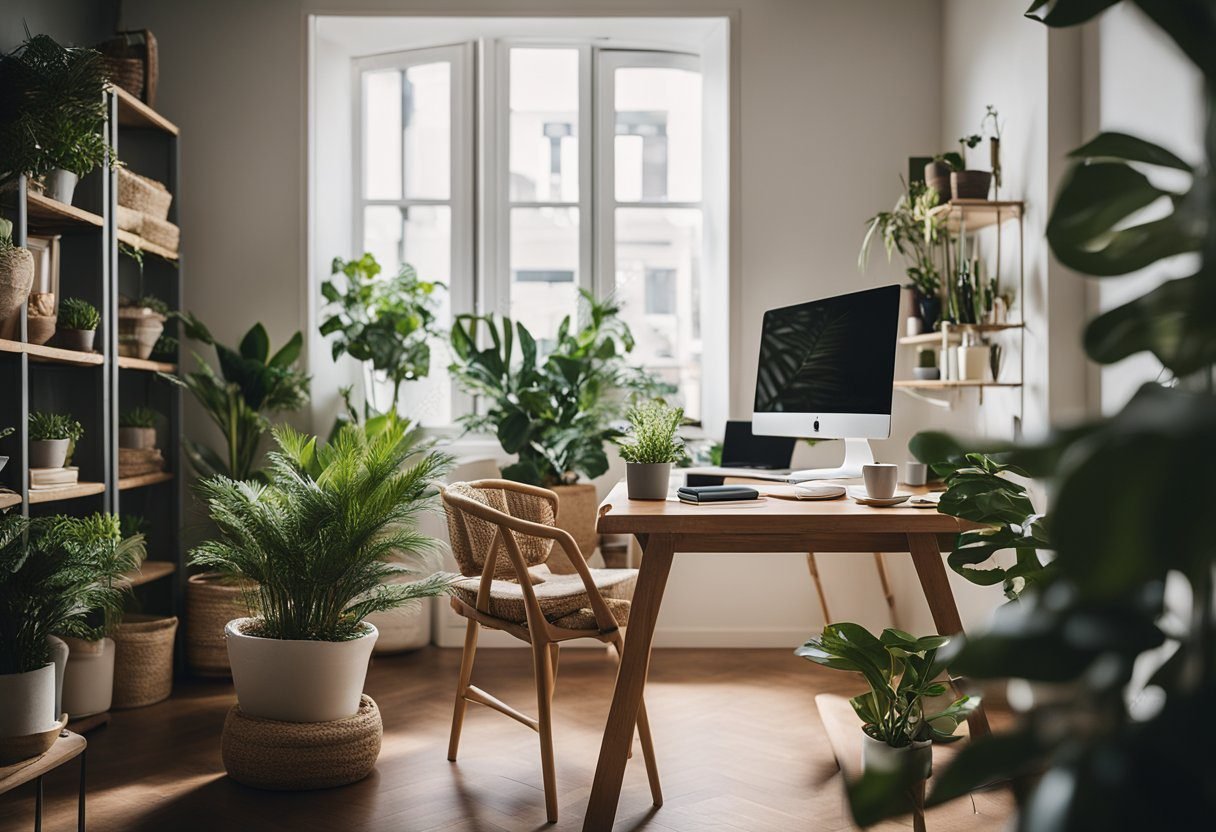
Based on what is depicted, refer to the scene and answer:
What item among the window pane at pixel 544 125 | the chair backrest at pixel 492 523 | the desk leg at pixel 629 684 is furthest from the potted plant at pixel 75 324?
the desk leg at pixel 629 684

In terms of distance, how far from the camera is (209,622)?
372 centimetres

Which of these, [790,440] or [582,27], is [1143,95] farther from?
[582,27]

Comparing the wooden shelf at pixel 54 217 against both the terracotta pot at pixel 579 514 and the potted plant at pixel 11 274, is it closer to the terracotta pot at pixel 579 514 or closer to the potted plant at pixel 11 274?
the potted plant at pixel 11 274

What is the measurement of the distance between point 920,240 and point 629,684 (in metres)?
2.54

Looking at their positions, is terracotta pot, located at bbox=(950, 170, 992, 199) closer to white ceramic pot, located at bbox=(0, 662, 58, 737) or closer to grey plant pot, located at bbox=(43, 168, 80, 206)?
grey plant pot, located at bbox=(43, 168, 80, 206)

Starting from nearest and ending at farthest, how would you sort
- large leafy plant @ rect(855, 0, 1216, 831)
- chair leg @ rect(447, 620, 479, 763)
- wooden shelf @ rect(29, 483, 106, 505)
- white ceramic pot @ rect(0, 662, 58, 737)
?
large leafy plant @ rect(855, 0, 1216, 831) → white ceramic pot @ rect(0, 662, 58, 737) → chair leg @ rect(447, 620, 479, 763) → wooden shelf @ rect(29, 483, 106, 505)

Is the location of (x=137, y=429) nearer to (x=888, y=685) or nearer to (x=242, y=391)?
(x=242, y=391)

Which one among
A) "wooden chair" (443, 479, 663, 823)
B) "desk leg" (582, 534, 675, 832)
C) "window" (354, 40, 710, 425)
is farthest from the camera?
"window" (354, 40, 710, 425)

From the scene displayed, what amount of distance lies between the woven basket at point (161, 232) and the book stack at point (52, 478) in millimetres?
990

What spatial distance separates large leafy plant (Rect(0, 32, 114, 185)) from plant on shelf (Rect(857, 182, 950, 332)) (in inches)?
99.6

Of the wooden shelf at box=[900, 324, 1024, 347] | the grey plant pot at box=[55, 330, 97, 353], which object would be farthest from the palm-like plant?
the wooden shelf at box=[900, 324, 1024, 347]

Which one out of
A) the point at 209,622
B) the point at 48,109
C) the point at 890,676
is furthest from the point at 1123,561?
the point at 209,622

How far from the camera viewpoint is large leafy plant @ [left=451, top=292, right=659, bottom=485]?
3.96 metres

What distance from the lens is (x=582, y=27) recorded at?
14.3 ft
